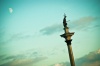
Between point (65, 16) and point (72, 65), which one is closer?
point (72, 65)

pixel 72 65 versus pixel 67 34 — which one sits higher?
pixel 67 34

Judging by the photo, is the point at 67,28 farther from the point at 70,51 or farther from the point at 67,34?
the point at 70,51

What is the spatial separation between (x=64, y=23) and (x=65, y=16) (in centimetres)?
67

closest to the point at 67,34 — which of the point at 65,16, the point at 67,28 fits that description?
the point at 67,28

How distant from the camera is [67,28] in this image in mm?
16484

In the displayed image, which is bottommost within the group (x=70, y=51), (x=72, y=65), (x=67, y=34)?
(x=72, y=65)

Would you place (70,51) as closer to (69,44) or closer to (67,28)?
(69,44)

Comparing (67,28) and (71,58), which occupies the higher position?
(67,28)

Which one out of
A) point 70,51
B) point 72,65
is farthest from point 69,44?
point 72,65

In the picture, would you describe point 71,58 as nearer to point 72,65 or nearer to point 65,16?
point 72,65

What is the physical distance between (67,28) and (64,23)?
2.04 ft

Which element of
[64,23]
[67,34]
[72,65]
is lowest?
[72,65]

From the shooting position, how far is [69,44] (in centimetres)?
1611

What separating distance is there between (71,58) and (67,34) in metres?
2.11
